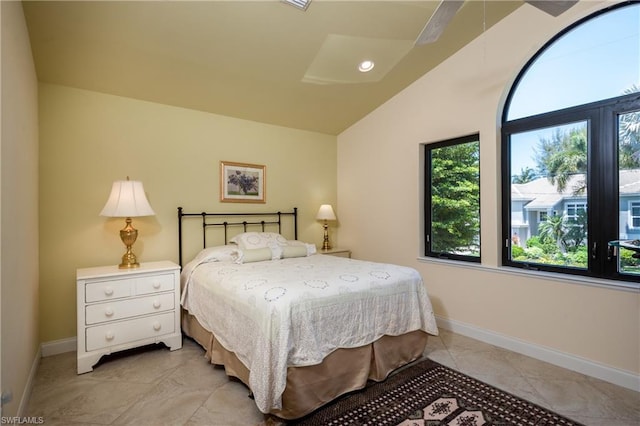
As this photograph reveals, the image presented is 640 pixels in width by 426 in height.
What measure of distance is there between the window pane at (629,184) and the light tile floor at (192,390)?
3.02ft

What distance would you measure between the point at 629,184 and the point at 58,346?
485 cm

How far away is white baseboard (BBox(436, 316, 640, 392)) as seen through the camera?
89.8 inches

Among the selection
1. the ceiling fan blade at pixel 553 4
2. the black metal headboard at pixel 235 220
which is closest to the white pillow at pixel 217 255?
the black metal headboard at pixel 235 220

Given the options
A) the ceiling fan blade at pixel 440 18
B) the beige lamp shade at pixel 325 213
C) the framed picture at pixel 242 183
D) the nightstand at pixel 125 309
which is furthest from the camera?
the beige lamp shade at pixel 325 213

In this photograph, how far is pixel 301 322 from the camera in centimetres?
190

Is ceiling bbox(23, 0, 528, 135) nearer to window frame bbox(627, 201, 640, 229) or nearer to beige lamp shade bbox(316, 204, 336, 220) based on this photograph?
beige lamp shade bbox(316, 204, 336, 220)

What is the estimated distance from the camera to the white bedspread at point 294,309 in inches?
71.0

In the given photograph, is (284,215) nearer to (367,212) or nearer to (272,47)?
(367,212)

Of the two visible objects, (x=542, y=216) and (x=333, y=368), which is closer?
(x=333, y=368)

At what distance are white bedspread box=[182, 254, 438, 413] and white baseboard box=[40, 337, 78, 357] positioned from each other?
1054 millimetres

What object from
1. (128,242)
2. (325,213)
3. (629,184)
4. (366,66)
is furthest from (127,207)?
(629,184)

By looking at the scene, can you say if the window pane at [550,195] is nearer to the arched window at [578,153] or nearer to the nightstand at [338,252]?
the arched window at [578,153]

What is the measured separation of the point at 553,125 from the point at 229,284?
302cm

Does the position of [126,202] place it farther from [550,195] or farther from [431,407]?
[550,195]
